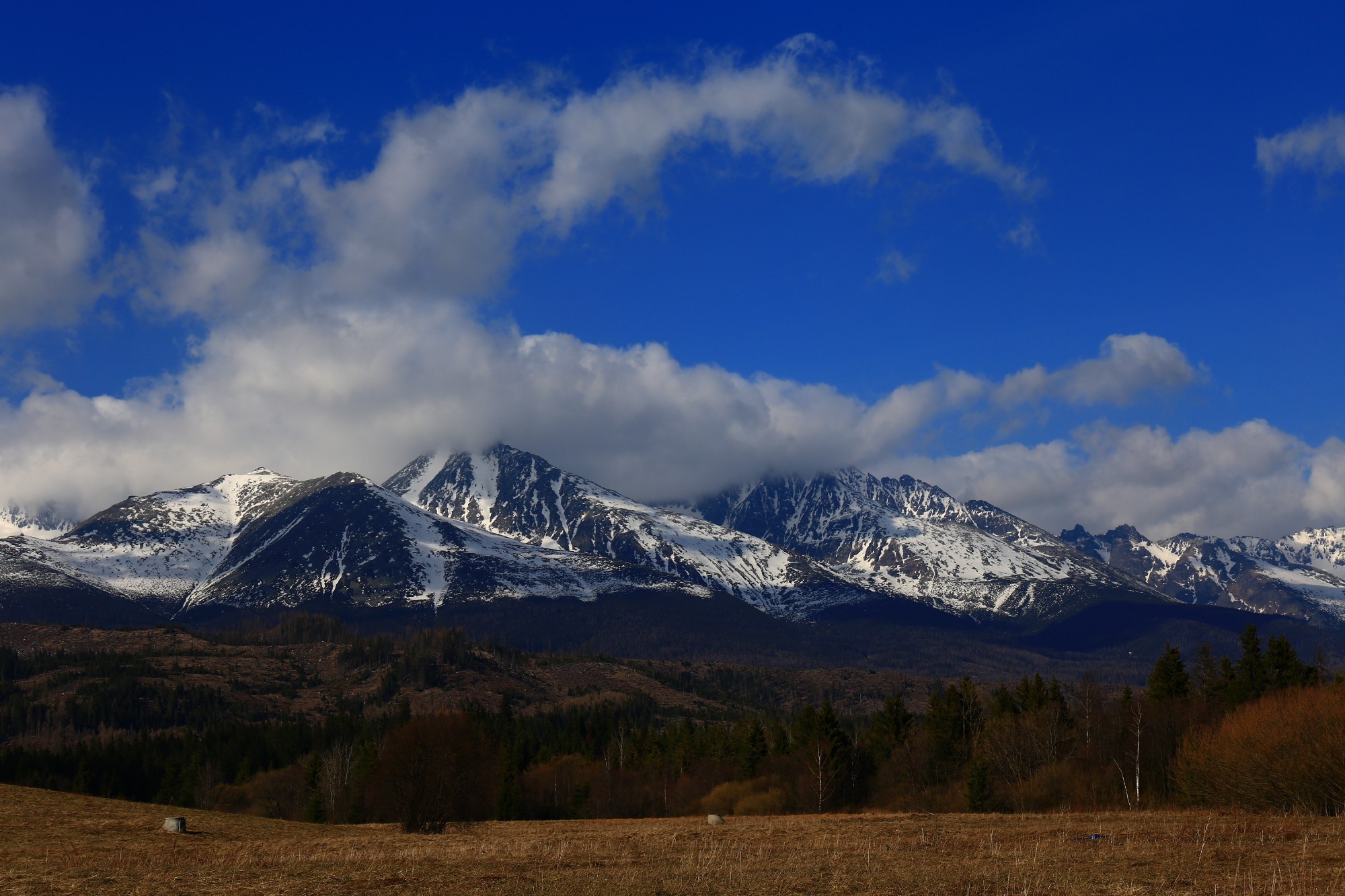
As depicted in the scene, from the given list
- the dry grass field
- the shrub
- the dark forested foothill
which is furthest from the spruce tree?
the dry grass field

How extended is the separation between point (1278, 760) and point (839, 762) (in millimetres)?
52565

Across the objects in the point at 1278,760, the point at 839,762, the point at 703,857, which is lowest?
the point at 839,762

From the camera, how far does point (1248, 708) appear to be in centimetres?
7256

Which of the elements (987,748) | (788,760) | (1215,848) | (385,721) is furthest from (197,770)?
(1215,848)

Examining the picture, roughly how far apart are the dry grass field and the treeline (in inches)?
405

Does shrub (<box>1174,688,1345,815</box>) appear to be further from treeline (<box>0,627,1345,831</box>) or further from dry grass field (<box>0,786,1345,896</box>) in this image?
dry grass field (<box>0,786,1345,896</box>)

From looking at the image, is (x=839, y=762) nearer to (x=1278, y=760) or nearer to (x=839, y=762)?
(x=839, y=762)

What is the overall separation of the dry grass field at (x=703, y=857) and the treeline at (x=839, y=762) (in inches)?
405

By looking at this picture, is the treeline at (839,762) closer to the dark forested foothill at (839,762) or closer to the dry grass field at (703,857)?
the dark forested foothill at (839,762)

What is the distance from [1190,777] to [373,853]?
54260 mm

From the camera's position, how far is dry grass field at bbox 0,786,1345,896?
3209cm

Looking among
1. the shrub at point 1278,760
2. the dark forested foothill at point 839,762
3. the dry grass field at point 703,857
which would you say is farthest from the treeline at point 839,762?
the dry grass field at point 703,857

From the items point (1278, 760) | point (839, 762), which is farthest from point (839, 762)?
point (1278, 760)

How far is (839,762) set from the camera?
4186 inches
